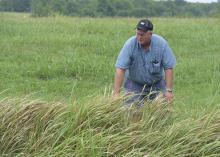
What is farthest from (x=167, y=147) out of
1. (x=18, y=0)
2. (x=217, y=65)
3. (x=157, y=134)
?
(x=18, y=0)

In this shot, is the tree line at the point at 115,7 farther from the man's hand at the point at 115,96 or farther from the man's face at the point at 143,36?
the man's hand at the point at 115,96

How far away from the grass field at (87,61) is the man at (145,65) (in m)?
0.30

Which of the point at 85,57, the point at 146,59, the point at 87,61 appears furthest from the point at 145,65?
the point at 85,57

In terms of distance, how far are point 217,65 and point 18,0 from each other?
98.4 feet

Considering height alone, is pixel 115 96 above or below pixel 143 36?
below

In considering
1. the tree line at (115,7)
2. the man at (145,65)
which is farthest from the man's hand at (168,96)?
the tree line at (115,7)

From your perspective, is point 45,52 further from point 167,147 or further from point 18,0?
point 18,0

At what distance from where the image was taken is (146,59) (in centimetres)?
679

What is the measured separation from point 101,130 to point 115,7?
30588 millimetres

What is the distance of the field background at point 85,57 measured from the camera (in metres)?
9.77

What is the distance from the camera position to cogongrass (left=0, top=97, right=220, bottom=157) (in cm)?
540

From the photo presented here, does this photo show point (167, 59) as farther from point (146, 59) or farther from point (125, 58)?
point (125, 58)

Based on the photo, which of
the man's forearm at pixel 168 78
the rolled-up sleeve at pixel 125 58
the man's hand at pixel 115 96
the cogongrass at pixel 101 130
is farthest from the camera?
the man's forearm at pixel 168 78

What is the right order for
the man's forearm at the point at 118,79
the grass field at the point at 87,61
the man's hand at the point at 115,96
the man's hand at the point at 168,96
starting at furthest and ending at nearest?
the grass field at the point at 87,61 < the man's forearm at the point at 118,79 < the man's hand at the point at 168,96 < the man's hand at the point at 115,96
